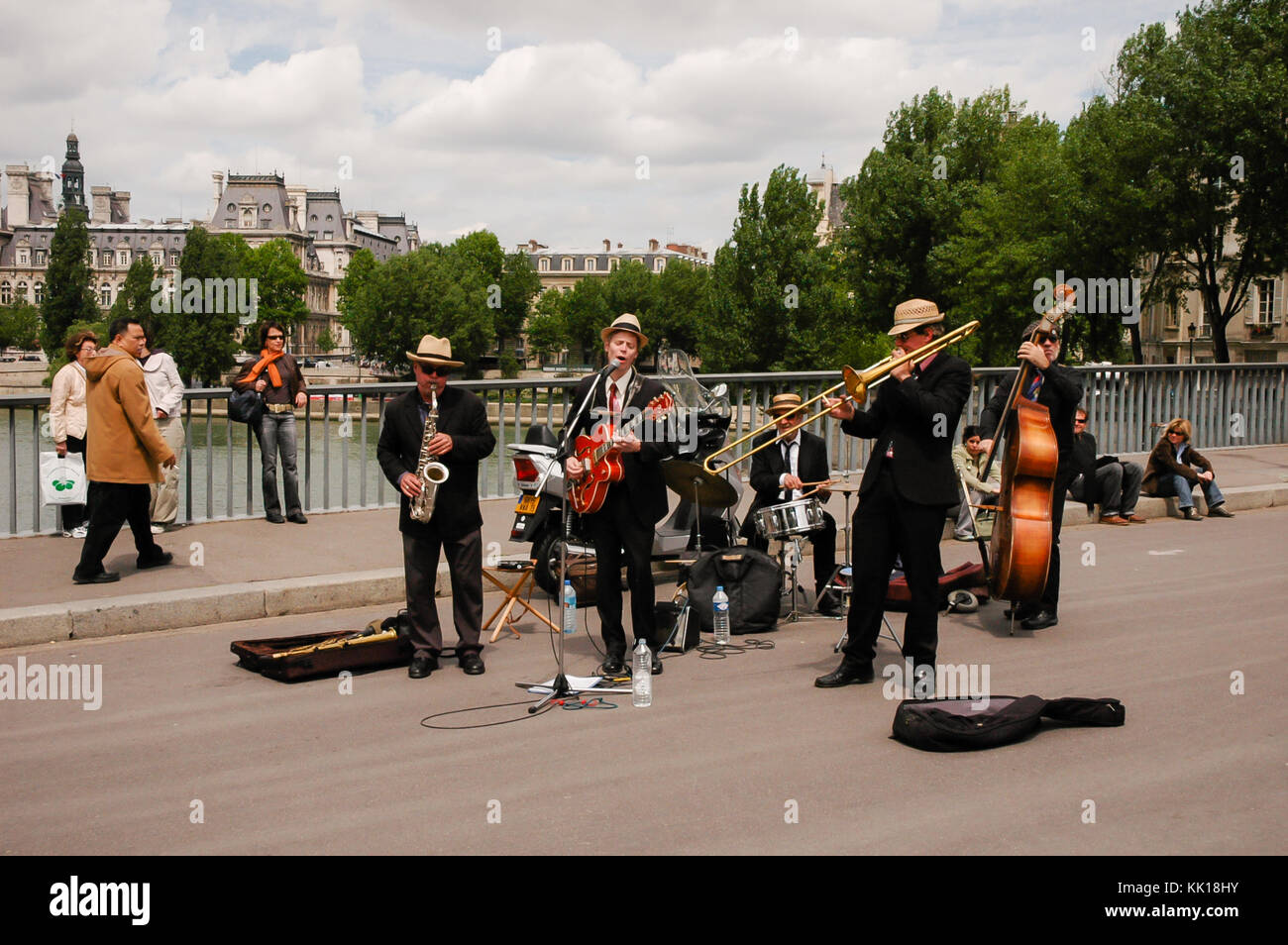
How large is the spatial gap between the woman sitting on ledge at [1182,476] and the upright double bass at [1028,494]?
745 cm

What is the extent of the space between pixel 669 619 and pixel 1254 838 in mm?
4387

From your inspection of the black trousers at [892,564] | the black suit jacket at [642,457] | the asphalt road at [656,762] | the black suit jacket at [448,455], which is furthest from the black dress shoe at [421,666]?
the black trousers at [892,564]

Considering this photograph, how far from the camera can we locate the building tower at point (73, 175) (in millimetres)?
168750

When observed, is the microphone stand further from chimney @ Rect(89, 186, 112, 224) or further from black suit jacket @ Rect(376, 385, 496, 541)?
chimney @ Rect(89, 186, 112, 224)

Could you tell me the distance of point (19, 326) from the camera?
13625 cm

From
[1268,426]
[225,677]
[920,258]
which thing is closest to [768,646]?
[225,677]

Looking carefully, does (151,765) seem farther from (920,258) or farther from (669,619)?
(920,258)

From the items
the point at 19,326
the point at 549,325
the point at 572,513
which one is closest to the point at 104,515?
the point at 572,513

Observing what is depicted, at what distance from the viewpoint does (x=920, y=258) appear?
63.8m

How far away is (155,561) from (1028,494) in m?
6.66

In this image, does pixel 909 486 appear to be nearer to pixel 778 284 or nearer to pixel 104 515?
pixel 104 515

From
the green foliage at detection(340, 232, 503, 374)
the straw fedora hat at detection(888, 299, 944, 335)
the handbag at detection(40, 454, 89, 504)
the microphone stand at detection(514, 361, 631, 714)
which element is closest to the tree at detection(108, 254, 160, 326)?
the green foliage at detection(340, 232, 503, 374)

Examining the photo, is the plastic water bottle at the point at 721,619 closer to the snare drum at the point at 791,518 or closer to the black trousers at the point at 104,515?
the snare drum at the point at 791,518

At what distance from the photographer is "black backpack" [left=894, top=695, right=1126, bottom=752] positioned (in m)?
5.95
